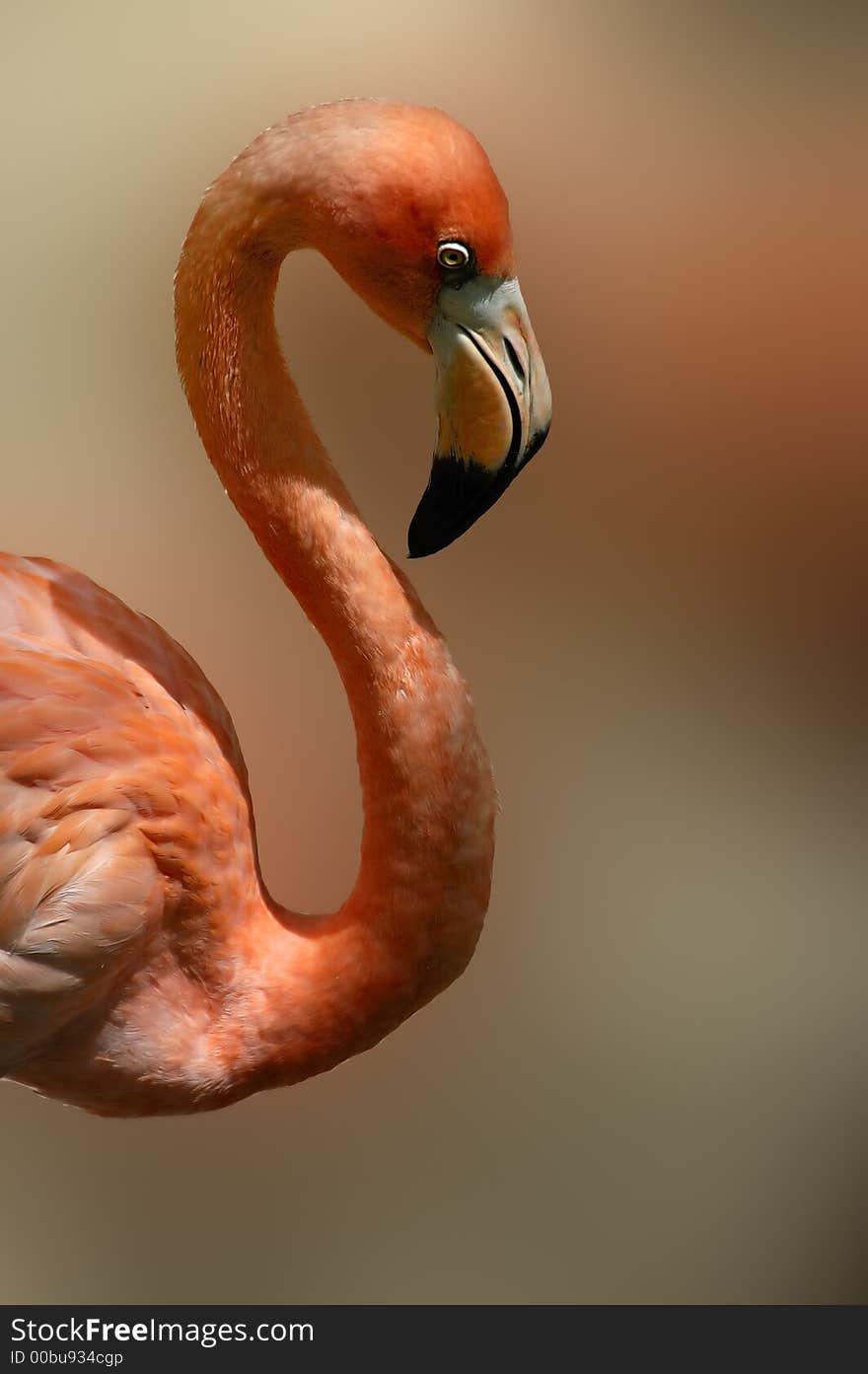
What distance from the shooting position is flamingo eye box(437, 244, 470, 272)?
886mm

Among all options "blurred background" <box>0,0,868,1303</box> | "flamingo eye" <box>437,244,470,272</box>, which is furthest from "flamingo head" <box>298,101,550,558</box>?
"blurred background" <box>0,0,868,1303</box>

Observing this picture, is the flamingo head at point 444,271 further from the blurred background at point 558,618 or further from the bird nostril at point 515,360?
the blurred background at point 558,618

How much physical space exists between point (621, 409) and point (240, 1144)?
82 cm

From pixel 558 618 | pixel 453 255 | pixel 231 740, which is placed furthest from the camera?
pixel 558 618

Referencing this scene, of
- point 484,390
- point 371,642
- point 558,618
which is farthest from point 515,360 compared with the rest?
point 558,618

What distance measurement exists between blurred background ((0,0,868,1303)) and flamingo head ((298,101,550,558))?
370mm

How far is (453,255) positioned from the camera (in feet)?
2.92

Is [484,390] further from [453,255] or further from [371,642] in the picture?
[371,642]

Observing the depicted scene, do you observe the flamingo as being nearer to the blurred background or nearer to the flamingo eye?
the flamingo eye

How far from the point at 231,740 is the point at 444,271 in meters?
0.39

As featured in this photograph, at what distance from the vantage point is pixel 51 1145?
135 cm

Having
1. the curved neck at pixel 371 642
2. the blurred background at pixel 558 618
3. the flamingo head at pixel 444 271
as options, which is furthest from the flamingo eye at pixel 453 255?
the blurred background at pixel 558 618
